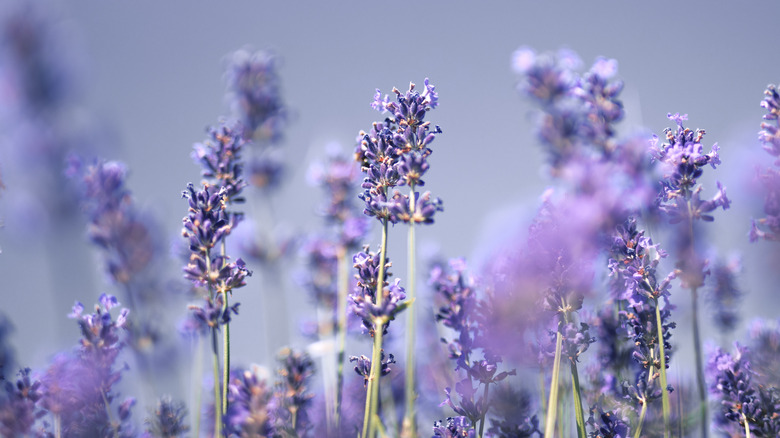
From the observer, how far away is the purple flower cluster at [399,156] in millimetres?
1947

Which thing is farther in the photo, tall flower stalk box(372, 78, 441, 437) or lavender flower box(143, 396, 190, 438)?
lavender flower box(143, 396, 190, 438)

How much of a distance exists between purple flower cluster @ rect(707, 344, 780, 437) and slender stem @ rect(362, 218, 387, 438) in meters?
1.19

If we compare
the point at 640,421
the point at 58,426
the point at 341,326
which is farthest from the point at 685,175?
the point at 58,426

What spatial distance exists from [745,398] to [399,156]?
1.43 meters

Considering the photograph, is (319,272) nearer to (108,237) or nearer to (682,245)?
(108,237)

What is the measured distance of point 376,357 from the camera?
1.79m

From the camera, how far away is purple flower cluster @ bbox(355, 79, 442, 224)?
195 cm

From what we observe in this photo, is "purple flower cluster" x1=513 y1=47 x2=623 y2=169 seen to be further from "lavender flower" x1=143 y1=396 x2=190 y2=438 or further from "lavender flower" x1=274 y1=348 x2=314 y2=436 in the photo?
"lavender flower" x1=143 y1=396 x2=190 y2=438

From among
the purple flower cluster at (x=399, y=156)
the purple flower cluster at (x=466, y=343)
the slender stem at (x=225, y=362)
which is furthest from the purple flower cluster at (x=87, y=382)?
the purple flower cluster at (x=466, y=343)

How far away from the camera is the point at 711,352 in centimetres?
238

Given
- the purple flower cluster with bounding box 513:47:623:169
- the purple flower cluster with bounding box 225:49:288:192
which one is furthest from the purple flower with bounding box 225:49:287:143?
the purple flower cluster with bounding box 513:47:623:169

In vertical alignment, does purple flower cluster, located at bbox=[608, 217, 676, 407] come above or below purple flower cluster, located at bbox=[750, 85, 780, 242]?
below

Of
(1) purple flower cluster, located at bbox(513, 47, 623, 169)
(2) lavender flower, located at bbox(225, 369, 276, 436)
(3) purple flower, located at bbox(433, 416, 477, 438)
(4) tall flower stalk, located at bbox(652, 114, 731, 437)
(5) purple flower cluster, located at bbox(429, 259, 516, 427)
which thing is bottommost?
(3) purple flower, located at bbox(433, 416, 477, 438)

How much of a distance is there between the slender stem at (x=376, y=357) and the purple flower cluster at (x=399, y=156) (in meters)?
0.10
